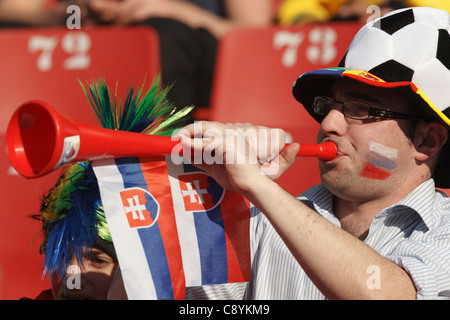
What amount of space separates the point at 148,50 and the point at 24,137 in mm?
1937

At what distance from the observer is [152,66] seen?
11.5ft

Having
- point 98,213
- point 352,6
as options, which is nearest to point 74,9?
point 352,6

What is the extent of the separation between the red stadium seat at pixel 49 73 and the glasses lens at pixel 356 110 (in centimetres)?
155

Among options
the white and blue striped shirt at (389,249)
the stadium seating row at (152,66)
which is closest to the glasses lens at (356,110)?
the white and blue striped shirt at (389,249)

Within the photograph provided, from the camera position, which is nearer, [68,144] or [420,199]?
[68,144]

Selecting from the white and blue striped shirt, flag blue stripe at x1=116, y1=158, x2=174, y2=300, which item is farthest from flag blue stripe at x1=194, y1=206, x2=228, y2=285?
the white and blue striped shirt

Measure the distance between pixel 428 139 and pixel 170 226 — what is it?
784 millimetres

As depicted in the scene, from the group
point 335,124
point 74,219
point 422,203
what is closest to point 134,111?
point 74,219

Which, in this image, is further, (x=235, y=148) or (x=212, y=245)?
(x=212, y=245)

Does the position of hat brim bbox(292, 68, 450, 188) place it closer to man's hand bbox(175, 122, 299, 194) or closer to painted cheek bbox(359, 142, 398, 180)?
painted cheek bbox(359, 142, 398, 180)

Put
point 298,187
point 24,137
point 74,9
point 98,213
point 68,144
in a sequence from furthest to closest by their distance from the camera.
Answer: point 74,9, point 298,187, point 98,213, point 24,137, point 68,144

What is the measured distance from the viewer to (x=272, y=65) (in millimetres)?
3420

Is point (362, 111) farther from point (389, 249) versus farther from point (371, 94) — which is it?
point (389, 249)

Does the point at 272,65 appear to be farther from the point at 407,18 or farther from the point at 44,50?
the point at 407,18
